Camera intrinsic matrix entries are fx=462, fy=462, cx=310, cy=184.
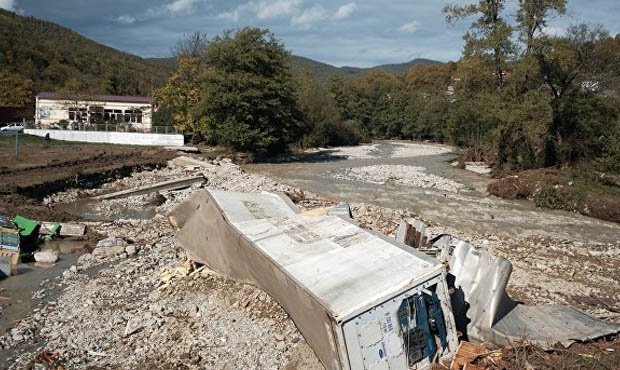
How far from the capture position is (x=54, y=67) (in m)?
64.8

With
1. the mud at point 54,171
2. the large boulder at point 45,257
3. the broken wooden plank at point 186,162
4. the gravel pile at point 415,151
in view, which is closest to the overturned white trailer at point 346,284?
the large boulder at point 45,257

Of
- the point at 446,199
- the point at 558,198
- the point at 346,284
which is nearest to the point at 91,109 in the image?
the point at 446,199

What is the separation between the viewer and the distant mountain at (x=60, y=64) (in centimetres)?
5944

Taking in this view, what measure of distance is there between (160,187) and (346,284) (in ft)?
54.5

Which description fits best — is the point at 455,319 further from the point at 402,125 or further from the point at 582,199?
the point at 402,125

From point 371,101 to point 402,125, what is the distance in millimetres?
7089

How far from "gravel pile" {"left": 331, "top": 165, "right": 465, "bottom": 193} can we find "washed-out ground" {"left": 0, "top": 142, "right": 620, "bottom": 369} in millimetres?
5431

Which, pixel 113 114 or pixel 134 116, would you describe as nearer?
pixel 134 116

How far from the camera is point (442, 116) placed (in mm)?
64875

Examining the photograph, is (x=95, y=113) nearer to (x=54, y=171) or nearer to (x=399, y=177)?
(x=54, y=171)

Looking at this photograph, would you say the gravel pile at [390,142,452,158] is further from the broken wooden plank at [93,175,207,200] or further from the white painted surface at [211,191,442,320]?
the white painted surface at [211,191,442,320]

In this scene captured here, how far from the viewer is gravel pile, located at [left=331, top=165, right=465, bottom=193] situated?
25.1 meters

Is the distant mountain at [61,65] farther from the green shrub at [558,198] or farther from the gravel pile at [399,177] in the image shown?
the green shrub at [558,198]

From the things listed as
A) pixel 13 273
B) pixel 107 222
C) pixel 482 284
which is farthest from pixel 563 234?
pixel 13 273
